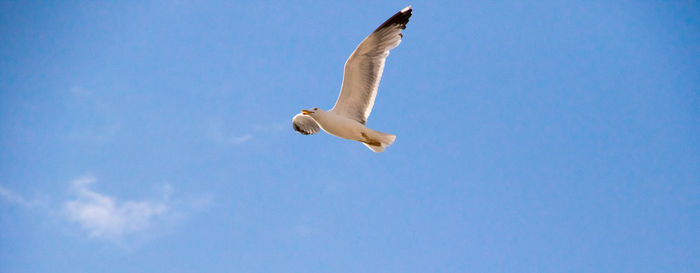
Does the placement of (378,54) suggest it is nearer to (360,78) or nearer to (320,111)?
(360,78)

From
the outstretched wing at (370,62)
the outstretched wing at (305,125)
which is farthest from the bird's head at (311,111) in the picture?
the outstretched wing at (305,125)

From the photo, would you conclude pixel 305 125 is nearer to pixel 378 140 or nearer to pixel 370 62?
pixel 378 140

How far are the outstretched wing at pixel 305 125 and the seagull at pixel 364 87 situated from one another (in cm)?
95

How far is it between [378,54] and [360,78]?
52 cm

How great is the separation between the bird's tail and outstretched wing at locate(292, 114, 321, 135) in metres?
1.58

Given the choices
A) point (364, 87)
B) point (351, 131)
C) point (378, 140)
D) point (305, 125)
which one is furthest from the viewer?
point (305, 125)

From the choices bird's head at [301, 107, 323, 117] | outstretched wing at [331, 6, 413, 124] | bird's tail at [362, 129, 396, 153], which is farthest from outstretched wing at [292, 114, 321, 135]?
bird's tail at [362, 129, 396, 153]

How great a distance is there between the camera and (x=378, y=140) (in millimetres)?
12367

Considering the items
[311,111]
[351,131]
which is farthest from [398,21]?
[311,111]

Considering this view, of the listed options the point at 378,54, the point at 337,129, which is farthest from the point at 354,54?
the point at 337,129

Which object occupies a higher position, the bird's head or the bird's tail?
the bird's head

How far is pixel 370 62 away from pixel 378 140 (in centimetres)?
133

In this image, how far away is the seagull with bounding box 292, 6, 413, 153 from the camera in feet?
40.3

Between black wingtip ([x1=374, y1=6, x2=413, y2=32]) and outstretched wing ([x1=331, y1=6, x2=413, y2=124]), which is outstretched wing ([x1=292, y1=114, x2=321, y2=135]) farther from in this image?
black wingtip ([x1=374, y1=6, x2=413, y2=32])
